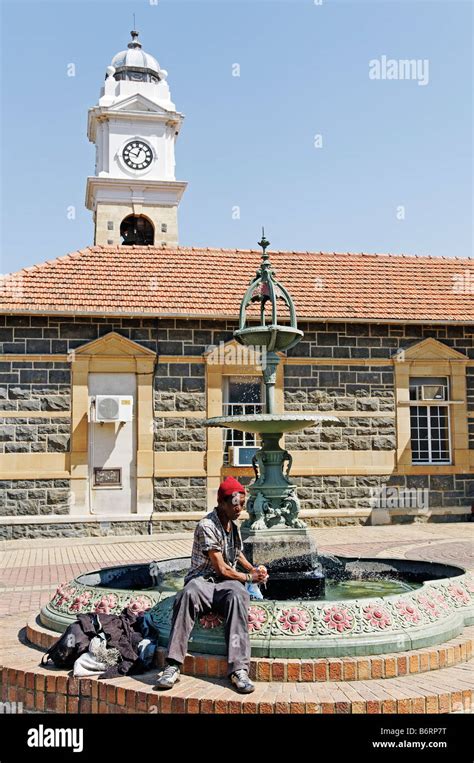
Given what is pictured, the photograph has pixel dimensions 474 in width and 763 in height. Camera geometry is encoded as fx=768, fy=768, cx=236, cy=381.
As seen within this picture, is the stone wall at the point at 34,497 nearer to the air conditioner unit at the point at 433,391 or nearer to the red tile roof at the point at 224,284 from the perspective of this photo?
the red tile roof at the point at 224,284

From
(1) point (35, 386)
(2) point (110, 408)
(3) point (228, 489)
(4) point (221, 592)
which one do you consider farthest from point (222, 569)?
(1) point (35, 386)

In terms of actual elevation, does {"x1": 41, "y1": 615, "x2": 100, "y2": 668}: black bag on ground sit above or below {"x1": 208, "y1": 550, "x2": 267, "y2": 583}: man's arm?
below

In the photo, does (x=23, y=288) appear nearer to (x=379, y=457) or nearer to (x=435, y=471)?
(x=379, y=457)

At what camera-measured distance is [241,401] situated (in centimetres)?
1728

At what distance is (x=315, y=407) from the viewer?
17.3m

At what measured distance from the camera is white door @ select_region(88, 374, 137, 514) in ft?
53.6

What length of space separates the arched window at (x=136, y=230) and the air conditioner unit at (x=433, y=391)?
52.0ft

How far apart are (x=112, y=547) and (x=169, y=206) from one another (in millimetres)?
19032

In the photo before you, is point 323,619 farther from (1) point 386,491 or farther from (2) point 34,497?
(1) point 386,491

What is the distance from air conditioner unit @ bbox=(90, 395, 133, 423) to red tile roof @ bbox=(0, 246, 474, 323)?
5.97 feet

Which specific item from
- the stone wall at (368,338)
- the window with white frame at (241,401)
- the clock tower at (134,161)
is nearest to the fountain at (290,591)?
the window with white frame at (241,401)

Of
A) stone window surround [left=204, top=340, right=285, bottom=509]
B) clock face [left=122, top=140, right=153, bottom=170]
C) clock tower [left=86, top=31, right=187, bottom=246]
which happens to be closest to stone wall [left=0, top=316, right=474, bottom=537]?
stone window surround [left=204, top=340, right=285, bottom=509]

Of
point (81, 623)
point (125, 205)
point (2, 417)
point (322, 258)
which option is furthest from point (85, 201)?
point (81, 623)

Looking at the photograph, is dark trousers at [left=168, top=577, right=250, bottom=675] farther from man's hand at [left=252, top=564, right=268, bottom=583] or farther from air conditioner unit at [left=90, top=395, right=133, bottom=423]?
air conditioner unit at [left=90, top=395, right=133, bottom=423]
